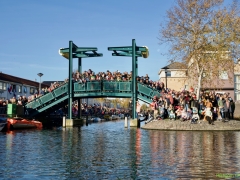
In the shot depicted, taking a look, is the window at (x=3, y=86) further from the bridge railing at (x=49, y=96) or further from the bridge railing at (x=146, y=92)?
the bridge railing at (x=146, y=92)

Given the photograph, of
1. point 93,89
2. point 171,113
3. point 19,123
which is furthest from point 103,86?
point 171,113

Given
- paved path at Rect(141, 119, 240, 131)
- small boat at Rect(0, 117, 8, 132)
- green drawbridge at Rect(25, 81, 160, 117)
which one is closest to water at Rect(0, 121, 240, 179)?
paved path at Rect(141, 119, 240, 131)

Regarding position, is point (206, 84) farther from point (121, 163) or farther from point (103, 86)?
point (121, 163)

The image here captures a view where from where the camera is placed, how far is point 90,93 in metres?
41.7

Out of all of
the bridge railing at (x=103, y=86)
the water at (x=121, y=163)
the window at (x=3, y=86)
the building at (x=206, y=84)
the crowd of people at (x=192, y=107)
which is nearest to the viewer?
the water at (x=121, y=163)

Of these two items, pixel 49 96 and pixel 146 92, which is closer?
pixel 146 92

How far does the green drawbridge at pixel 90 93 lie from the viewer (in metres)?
39.6

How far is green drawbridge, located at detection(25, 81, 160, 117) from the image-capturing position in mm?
39625

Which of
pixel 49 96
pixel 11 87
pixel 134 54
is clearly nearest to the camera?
pixel 134 54

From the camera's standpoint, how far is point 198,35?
1465 inches

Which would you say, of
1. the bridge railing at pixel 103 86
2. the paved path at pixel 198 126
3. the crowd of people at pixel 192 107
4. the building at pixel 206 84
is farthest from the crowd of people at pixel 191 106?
the bridge railing at pixel 103 86

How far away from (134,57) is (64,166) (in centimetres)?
2737

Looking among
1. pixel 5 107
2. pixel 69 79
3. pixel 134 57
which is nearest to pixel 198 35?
pixel 134 57

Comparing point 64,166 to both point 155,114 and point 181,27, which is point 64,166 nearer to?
point 155,114
